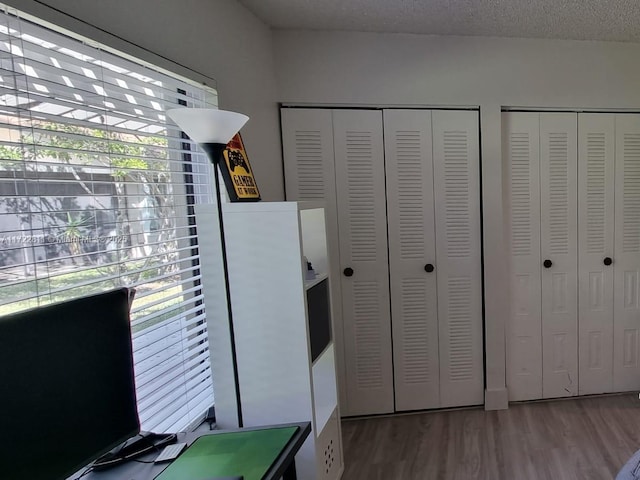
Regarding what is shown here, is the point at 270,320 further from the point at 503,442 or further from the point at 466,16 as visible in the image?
the point at 466,16

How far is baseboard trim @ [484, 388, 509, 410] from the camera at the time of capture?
8.43ft

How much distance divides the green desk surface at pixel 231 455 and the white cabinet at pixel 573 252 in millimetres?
2066

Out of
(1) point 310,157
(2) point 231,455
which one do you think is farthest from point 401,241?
(2) point 231,455

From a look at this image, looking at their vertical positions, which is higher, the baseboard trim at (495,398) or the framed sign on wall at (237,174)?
the framed sign on wall at (237,174)

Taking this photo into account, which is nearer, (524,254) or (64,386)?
(64,386)

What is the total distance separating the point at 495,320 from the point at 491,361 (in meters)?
0.27

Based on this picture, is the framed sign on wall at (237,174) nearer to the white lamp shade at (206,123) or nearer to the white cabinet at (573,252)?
the white lamp shade at (206,123)

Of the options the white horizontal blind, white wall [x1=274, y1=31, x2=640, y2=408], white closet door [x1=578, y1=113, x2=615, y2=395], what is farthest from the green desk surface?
white closet door [x1=578, y1=113, x2=615, y2=395]

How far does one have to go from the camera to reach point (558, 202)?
2.58 metres

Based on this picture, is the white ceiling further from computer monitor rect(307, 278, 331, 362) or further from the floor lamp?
computer monitor rect(307, 278, 331, 362)

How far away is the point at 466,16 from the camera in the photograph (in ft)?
7.06

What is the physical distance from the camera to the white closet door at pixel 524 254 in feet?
8.32

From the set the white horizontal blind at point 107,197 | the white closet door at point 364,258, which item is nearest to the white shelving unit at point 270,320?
the white horizontal blind at point 107,197

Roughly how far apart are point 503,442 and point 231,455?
6.04ft
